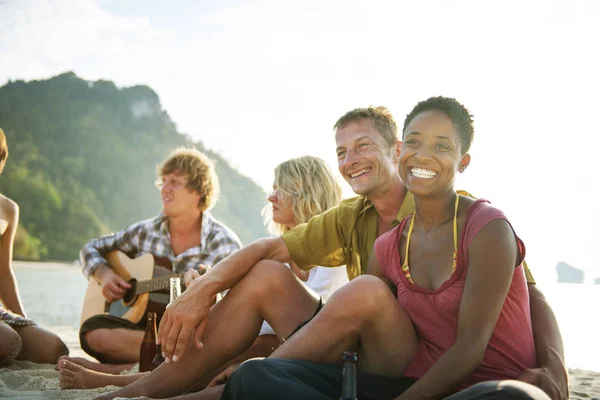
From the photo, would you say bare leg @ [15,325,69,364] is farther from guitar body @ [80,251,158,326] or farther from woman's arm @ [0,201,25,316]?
guitar body @ [80,251,158,326]

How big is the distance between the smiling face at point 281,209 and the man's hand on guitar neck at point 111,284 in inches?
66.7

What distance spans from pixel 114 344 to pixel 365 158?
8.63ft

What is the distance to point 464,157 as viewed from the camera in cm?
265

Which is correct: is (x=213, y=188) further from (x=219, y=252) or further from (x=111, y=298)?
(x=111, y=298)

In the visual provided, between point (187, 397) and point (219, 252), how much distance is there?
282 cm

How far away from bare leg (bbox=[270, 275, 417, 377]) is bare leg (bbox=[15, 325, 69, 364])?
2.97 meters

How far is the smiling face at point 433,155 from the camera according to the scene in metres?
2.54

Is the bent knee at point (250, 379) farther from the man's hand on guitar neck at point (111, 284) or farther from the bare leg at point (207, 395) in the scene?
the man's hand on guitar neck at point (111, 284)

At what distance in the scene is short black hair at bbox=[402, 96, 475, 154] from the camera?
8.48 feet

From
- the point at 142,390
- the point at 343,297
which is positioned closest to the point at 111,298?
the point at 142,390

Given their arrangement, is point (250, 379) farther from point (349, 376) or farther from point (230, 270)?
point (230, 270)

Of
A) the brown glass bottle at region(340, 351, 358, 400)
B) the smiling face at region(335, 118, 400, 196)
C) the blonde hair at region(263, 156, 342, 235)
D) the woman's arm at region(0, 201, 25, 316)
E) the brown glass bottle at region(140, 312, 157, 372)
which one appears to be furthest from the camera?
the woman's arm at region(0, 201, 25, 316)

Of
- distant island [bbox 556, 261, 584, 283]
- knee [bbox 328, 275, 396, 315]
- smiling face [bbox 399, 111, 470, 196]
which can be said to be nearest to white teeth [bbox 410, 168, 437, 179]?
smiling face [bbox 399, 111, 470, 196]

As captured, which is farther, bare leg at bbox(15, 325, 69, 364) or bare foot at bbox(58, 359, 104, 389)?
bare leg at bbox(15, 325, 69, 364)
